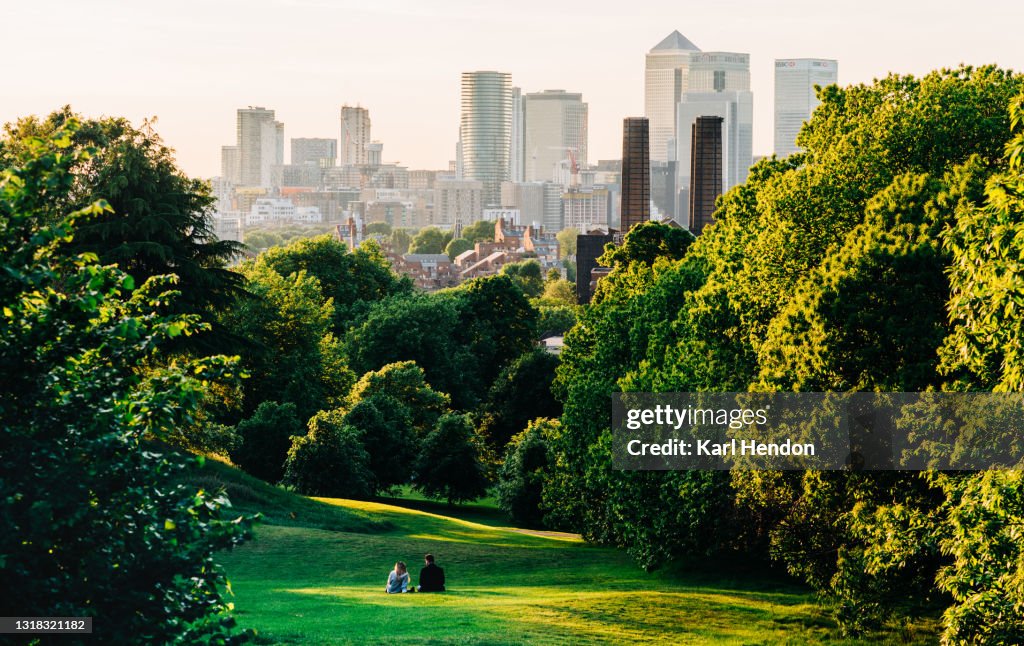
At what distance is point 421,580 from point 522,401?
36116 millimetres

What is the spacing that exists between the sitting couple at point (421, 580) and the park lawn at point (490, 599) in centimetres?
31

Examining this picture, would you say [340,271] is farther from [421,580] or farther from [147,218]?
[421,580]

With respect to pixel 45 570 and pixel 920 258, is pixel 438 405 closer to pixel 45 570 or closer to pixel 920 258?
pixel 920 258

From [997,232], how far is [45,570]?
9.72 metres

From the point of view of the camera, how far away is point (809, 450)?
61.5 ft

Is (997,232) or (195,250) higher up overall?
(195,250)

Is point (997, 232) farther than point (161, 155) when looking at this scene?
No

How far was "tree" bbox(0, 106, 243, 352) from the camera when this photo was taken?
30953 millimetres

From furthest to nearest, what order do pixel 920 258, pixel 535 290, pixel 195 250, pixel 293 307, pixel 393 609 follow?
pixel 535 290 → pixel 293 307 → pixel 195 250 → pixel 393 609 → pixel 920 258

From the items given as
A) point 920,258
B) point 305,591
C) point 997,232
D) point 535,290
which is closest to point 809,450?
point 920,258

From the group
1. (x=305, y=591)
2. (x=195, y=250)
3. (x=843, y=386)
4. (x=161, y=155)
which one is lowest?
(x=305, y=591)

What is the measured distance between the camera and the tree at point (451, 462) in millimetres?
46125

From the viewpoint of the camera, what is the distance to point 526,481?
43.1 m

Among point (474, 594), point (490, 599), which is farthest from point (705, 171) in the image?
point (490, 599)
